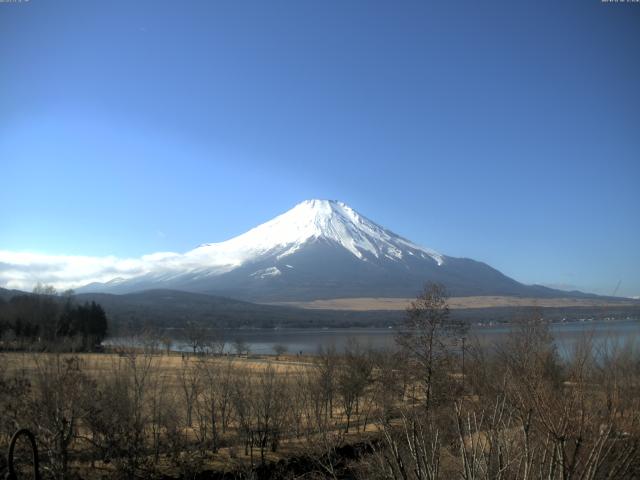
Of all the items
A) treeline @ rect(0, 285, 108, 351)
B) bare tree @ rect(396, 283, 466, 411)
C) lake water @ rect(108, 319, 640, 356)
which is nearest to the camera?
lake water @ rect(108, 319, 640, 356)

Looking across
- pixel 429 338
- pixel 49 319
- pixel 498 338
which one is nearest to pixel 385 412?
pixel 429 338

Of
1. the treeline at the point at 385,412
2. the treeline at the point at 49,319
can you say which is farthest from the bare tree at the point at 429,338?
the treeline at the point at 49,319

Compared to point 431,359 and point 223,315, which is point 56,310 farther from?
point 223,315

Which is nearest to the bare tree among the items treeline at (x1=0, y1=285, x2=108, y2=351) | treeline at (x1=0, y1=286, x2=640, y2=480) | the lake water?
treeline at (x1=0, y1=286, x2=640, y2=480)

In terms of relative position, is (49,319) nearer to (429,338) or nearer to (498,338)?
(498,338)

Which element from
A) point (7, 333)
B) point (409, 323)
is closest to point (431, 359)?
point (409, 323)

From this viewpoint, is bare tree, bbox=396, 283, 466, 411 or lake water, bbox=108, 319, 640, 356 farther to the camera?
bare tree, bbox=396, 283, 466, 411

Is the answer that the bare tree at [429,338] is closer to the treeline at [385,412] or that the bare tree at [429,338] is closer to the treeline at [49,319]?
the treeline at [385,412]

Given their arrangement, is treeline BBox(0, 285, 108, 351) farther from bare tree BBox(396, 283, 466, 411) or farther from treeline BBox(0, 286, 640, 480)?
bare tree BBox(396, 283, 466, 411)

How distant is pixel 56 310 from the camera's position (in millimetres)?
79250

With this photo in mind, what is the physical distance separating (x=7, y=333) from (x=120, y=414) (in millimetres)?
45605

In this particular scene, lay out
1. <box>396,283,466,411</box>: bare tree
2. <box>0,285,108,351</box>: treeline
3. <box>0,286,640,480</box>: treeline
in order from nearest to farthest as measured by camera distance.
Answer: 1. <box>0,286,640,480</box>: treeline
2. <box>396,283,466,411</box>: bare tree
3. <box>0,285,108,351</box>: treeline

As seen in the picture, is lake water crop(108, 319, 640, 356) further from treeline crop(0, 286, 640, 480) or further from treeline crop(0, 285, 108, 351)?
treeline crop(0, 285, 108, 351)

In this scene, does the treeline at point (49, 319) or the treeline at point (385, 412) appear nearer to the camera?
the treeline at point (385, 412)
